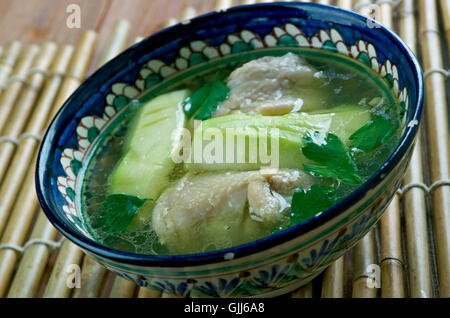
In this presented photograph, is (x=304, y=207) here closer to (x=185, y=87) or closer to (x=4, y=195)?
(x=185, y=87)

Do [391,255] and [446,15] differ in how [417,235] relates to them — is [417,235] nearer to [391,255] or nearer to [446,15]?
[391,255]

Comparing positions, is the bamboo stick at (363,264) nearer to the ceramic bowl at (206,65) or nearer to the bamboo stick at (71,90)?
the ceramic bowl at (206,65)

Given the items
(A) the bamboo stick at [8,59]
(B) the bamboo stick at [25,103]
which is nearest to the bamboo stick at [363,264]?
(B) the bamboo stick at [25,103]

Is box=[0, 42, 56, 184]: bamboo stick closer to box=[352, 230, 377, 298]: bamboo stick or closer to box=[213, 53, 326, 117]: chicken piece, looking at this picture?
box=[213, 53, 326, 117]: chicken piece

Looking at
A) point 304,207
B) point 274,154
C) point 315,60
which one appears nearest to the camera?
point 304,207
